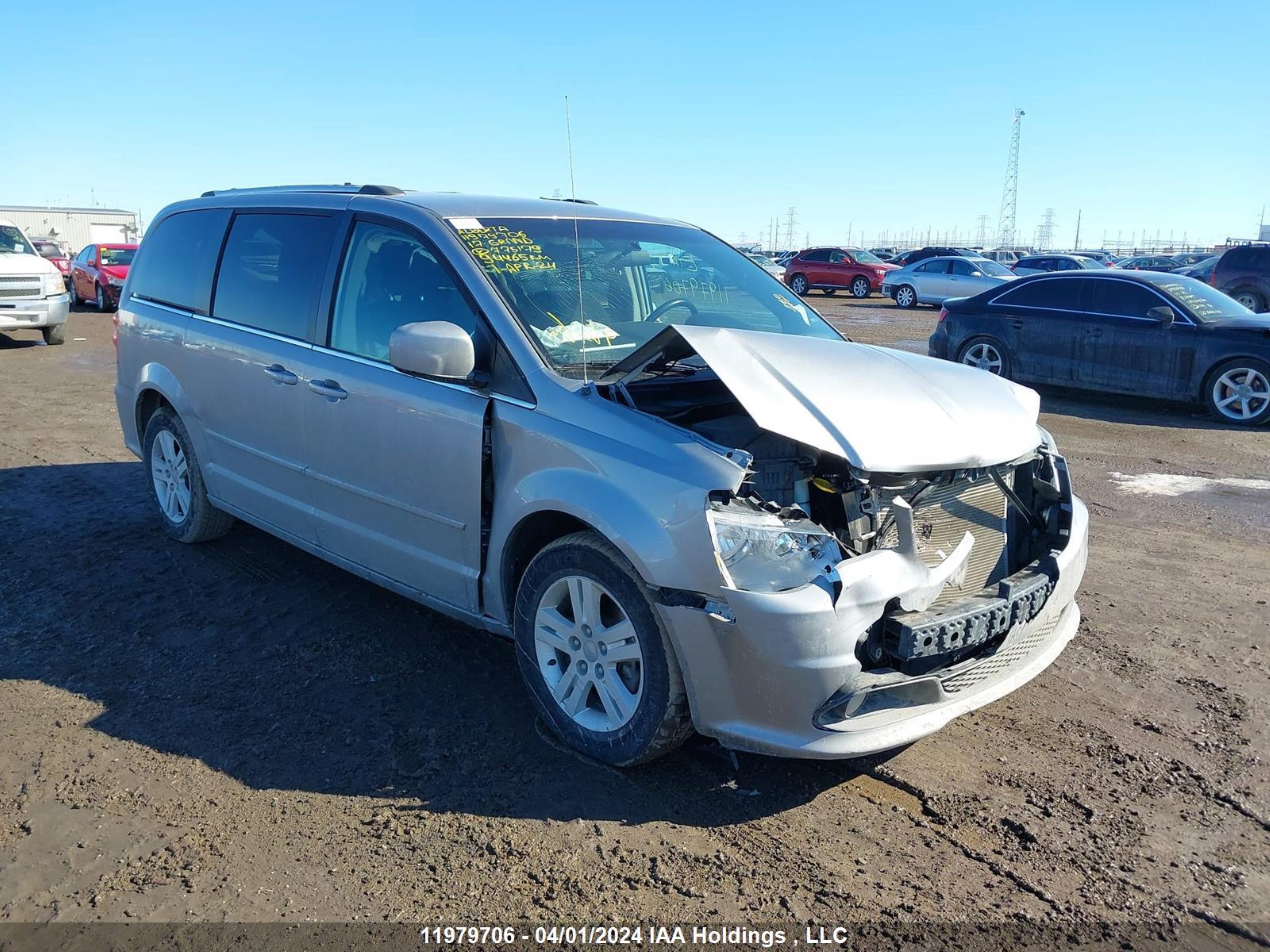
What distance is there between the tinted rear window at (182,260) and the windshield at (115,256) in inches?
741

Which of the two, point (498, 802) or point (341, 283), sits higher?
point (341, 283)

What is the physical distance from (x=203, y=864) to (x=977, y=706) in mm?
2471

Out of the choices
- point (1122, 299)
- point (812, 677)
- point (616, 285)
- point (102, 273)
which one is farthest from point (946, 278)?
point (812, 677)

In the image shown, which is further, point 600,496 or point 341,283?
point 341,283

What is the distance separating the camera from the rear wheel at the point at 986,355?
40.4 ft

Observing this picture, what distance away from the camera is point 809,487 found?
3.52m

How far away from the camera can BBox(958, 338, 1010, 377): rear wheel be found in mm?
12320

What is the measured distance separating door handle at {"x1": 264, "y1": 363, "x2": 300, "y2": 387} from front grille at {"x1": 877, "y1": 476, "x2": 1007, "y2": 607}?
2684mm

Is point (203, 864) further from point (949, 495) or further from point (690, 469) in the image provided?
point (949, 495)

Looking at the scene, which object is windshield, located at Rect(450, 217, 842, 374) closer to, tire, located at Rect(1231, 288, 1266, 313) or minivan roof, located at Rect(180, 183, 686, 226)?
minivan roof, located at Rect(180, 183, 686, 226)

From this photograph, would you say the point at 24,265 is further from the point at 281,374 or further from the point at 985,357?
the point at 985,357

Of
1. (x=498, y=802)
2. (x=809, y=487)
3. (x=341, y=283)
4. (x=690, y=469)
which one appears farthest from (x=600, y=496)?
(x=341, y=283)

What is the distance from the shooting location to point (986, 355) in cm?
1252

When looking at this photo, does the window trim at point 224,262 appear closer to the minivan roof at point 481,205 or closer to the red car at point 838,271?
the minivan roof at point 481,205
